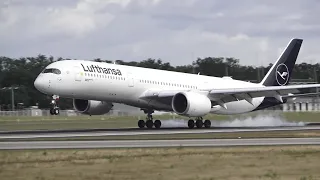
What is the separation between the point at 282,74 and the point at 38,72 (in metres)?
59.6

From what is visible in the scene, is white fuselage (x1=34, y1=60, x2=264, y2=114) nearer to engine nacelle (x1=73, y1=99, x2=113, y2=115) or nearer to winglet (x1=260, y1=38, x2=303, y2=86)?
engine nacelle (x1=73, y1=99, x2=113, y2=115)

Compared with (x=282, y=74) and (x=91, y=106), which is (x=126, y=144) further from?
(x=282, y=74)

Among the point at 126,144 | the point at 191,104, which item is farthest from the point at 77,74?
the point at 126,144

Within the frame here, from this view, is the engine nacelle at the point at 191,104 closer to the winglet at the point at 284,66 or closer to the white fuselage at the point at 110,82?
the white fuselage at the point at 110,82

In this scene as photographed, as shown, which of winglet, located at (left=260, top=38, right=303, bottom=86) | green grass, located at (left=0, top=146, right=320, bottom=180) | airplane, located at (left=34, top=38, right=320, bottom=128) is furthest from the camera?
winglet, located at (left=260, top=38, right=303, bottom=86)

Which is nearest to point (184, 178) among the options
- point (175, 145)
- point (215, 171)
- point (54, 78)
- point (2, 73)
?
point (215, 171)

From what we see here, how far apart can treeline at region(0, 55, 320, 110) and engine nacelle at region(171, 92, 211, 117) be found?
50440 mm

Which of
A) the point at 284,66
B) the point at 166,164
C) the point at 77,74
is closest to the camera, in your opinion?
the point at 166,164

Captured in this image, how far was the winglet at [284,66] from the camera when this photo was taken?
61.7 metres

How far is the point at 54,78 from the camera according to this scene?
47.4 metres

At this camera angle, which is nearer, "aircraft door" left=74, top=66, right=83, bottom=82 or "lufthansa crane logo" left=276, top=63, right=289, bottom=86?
"aircraft door" left=74, top=66, right=83, bottom=82

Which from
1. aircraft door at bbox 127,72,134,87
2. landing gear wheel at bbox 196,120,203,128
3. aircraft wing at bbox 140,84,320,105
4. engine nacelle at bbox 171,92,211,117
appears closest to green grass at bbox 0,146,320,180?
engine nacelle at bbox 171,92,211,117

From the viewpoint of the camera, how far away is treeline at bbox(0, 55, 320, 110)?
359 ft

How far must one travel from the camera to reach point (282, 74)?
6203 cm
